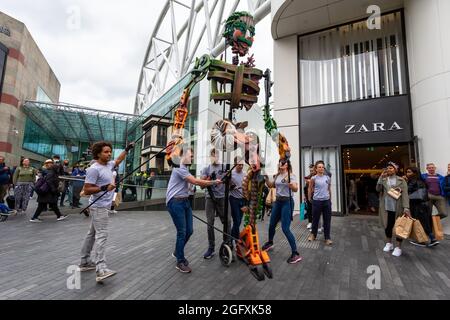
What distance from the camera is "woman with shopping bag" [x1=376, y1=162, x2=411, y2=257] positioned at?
4547mm

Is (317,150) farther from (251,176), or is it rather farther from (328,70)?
(251,176)

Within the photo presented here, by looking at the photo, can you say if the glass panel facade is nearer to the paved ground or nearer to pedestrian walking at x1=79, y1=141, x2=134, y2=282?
the paved ground

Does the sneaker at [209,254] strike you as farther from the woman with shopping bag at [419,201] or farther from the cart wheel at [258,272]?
the woman with shopping bag at [419,201]

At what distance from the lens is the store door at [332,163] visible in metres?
9.55

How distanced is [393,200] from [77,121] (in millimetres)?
35636

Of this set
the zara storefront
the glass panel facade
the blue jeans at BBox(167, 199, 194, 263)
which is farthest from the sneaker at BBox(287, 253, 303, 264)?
the glass panel facade

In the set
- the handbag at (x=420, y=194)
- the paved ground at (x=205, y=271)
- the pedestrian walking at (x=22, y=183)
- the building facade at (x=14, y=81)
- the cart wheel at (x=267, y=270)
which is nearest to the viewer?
the paved ground at (x=205, y=271)

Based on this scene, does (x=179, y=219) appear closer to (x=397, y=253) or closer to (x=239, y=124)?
(x=239, y=124)

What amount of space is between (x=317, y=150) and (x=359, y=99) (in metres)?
2.52

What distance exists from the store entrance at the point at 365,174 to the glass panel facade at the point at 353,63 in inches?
101

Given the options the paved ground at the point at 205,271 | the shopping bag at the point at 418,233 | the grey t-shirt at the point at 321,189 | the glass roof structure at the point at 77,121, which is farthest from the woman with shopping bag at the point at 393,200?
the glass roof structure at the point at 77,121

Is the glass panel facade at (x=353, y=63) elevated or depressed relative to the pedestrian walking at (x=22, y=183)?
elevated

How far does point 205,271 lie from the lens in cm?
367

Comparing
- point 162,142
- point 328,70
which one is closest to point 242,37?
point 328,70
